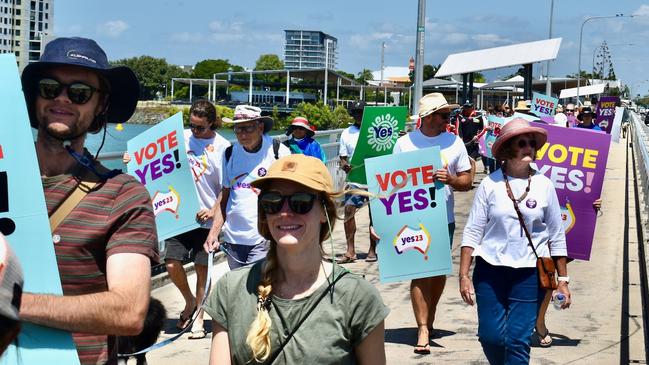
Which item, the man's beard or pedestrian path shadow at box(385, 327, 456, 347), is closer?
the man's beard

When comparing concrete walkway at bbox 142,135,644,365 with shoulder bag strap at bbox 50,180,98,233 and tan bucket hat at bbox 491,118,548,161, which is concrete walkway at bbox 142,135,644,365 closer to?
tan bucket hat at bbox 491,118,548,161

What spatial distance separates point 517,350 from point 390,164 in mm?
2379

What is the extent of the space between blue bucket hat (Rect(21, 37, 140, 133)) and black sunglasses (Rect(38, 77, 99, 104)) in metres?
0.04

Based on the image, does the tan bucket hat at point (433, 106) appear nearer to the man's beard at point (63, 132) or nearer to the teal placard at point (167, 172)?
the teal placard at point (167, 172)

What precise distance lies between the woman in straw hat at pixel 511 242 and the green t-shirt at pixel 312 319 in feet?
9.20

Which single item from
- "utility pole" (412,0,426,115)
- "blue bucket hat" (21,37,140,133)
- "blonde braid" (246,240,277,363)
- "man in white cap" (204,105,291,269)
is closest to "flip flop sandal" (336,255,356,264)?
"man in white cap" (204,105,291,269)

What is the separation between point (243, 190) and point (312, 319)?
14.7ft

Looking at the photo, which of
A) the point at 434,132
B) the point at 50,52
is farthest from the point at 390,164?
the point at 50,52

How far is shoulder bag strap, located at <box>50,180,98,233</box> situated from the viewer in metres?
2.52

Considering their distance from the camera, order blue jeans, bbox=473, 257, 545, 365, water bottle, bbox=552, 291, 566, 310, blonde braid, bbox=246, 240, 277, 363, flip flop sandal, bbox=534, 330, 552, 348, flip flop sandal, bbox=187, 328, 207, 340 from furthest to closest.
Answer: flip flop sandal, bbox=187, 328, 207, 340 < flip flop sandal, bbox=534, 330, 552, 348 < water bottle, bbox=552, 291, 566, 310 < blue jeans, bbox=473, 257, 545, 365 < blonde braid, bbox=246, 240, 277, 363

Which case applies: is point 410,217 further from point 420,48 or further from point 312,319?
point 420,48

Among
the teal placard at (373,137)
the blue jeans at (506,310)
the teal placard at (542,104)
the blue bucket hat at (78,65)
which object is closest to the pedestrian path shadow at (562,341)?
the blue jeans at (506,310)

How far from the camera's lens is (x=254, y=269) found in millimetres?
3191

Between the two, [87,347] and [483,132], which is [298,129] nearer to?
[87,347]
